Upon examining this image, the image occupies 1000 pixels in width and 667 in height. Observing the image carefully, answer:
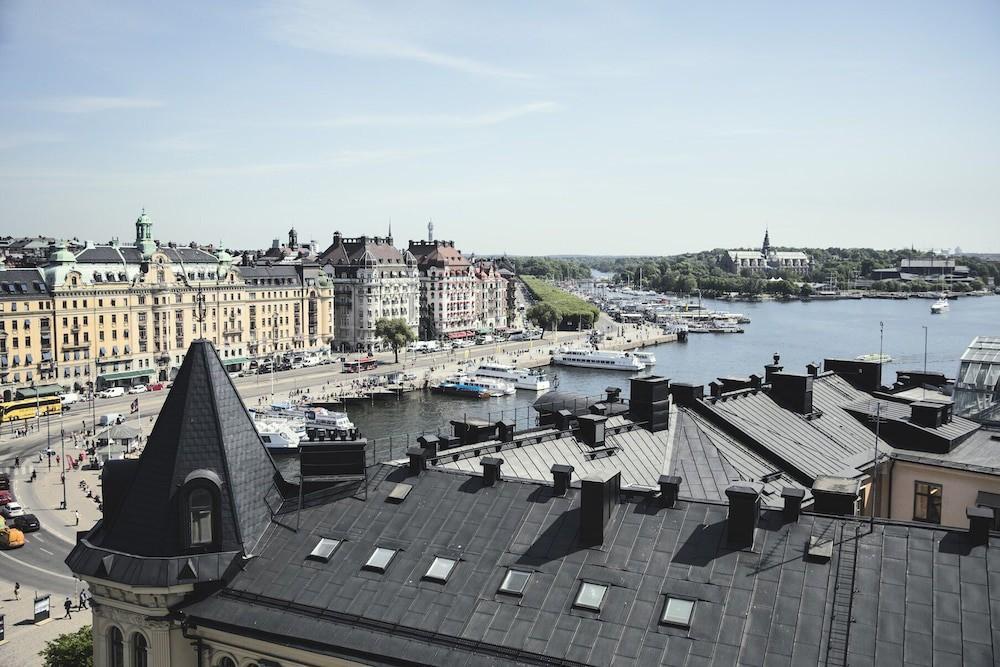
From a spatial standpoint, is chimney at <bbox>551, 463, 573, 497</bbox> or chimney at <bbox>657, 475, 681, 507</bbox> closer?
chimney at <bbox>657, 475, 681, 507</bbox>

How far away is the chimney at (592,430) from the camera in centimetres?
2589

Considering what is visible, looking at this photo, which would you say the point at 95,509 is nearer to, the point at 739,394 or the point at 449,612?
the point at 739,394

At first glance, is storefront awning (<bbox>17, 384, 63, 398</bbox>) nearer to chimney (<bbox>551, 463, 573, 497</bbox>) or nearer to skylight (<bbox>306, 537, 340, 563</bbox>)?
skylight (<bbox>306, 537, 340, 563</bbox>)

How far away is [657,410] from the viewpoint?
2798cm

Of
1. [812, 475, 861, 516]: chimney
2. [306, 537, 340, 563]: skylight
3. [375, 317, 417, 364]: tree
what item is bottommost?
[375, 317, 417, 364]: tree

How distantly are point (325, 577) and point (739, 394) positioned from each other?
61.7 feet

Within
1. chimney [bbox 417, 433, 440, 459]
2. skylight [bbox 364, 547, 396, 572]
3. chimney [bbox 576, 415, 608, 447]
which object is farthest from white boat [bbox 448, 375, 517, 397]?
skylight [bbox 364, 547, 396, 572]

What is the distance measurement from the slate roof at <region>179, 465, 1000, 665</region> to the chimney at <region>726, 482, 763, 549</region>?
0.23 m

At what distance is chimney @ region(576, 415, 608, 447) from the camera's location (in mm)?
25891

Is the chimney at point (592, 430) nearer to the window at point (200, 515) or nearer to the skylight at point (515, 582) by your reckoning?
the skylight at point (515, 582)

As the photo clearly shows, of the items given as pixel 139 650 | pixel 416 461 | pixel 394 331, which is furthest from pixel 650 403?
pixel 394 331

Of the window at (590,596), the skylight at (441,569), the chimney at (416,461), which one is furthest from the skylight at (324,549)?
the window at (590,596)

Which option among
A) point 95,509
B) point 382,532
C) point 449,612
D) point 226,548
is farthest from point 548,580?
point 95,509

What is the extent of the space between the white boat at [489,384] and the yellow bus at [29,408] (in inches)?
1562
